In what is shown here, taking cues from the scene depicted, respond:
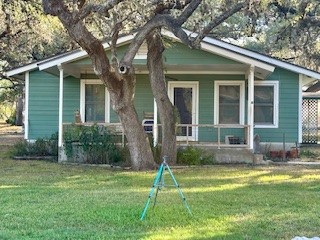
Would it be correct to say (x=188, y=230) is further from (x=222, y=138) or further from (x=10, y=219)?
(x=222, y=138)

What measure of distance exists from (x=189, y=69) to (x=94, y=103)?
3.48 metres

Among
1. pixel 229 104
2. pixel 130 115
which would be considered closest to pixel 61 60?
pixel 130 115

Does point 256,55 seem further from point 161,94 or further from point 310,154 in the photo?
point 310,154

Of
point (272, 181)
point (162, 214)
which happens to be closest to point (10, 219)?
point (162, 214)

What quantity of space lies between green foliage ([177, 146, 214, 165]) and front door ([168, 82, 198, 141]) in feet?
7.18

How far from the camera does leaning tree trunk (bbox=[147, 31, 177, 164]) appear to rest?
13406mm

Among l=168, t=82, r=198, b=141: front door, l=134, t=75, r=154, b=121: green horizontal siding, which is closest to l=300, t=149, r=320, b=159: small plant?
l=168, t=82, r=198, b=141: front door

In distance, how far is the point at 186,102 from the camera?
674 inches

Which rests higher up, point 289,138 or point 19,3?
point 19,3

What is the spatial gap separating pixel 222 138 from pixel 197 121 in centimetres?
101

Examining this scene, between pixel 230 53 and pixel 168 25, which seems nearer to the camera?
pixel 168 25

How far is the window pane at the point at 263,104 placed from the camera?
1711cm

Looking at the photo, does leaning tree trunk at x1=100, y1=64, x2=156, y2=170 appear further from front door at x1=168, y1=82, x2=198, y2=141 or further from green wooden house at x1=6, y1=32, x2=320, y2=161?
front door at x1=168, y1=82, x2=198, y2=141

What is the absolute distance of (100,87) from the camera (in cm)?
1725
